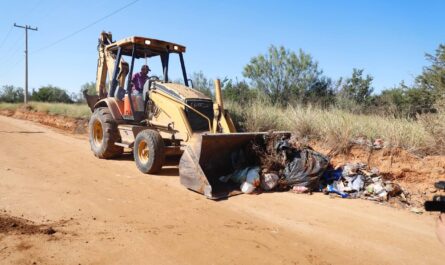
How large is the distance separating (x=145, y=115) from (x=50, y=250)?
496 centimetres

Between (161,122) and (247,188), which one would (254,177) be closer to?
(247,188)

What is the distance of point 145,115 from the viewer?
805 cm

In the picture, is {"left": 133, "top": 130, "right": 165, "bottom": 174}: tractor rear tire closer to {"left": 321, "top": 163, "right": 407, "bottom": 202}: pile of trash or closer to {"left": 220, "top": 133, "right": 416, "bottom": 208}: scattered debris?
{"left": 220, "top": 133, "right": 416, "bottom": 208}: scattered debris

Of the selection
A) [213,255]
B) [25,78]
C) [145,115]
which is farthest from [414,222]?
[25,78]

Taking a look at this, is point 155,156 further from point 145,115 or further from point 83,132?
point 83,132

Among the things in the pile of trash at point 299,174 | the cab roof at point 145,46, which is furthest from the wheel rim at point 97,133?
the pile of trash at point 299,174

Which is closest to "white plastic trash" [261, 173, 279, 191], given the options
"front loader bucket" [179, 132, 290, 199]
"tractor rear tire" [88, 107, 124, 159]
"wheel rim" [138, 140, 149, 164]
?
→ "front loader bucket" [179, 132, 290, 199]

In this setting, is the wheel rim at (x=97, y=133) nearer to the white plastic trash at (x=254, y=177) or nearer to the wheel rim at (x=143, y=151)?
the wheel rim at (x=143, y=151)

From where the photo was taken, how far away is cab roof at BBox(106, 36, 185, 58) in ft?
25.7

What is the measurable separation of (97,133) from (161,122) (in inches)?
95.7

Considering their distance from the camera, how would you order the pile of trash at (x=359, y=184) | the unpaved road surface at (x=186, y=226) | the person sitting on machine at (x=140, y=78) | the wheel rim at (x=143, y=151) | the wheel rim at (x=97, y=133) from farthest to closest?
the wheel rim at (x=97, y=133), the person sitting on machine at (x=140, y=78), the wheel rim at (x=143, y=151), the pile of trash at (x=359, y=184), the unpaved road surface at (x=186, y=226)

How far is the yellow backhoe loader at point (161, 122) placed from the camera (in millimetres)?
5992

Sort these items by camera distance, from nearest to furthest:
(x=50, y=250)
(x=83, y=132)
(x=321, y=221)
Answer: (x=50, y=250) < (x=321, y=221) < (x=83, y=132)

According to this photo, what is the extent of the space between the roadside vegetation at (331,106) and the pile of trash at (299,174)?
1117mm
